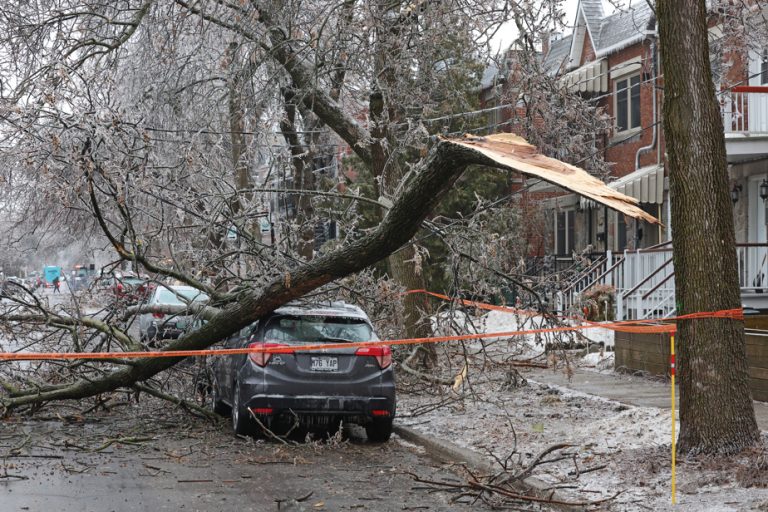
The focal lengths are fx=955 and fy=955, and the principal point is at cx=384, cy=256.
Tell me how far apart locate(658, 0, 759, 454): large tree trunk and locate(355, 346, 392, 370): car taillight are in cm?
339

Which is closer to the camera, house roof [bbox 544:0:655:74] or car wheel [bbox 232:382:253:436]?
car wheel [bbox 232:382:253:436]

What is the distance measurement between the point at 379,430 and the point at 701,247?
14.2ft

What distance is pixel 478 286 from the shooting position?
12234mm

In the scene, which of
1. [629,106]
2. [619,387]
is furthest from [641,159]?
[619,387]

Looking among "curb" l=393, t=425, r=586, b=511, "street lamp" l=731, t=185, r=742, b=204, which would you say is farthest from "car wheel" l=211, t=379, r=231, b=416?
"street lamp" l=731, t=185, r=742, b=204

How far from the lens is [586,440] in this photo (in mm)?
A: 9758

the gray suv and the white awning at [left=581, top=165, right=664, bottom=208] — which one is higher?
the white awning at [left=581, top=165, right=664, bottom=208]

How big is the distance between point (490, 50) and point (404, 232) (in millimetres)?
4790

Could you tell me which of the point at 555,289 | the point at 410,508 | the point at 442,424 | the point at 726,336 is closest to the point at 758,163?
the point at 555,289

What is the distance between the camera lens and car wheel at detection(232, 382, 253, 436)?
10.2 meters

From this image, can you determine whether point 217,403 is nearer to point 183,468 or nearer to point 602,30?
point 183,468

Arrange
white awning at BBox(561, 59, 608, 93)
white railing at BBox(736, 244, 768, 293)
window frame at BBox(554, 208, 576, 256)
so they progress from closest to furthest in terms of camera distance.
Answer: white railing at BBox(736, 244, 768, 293) → white awning at BBox(561, 59, 608, 93) → window frame at BBox(554, 208, 576, 256)

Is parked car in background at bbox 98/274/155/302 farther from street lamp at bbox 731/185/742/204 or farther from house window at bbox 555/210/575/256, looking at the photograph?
house window at bbox 555/210/575/256

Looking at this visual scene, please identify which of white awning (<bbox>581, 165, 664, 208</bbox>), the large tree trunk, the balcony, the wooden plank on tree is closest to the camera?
the wooden plank on tree
